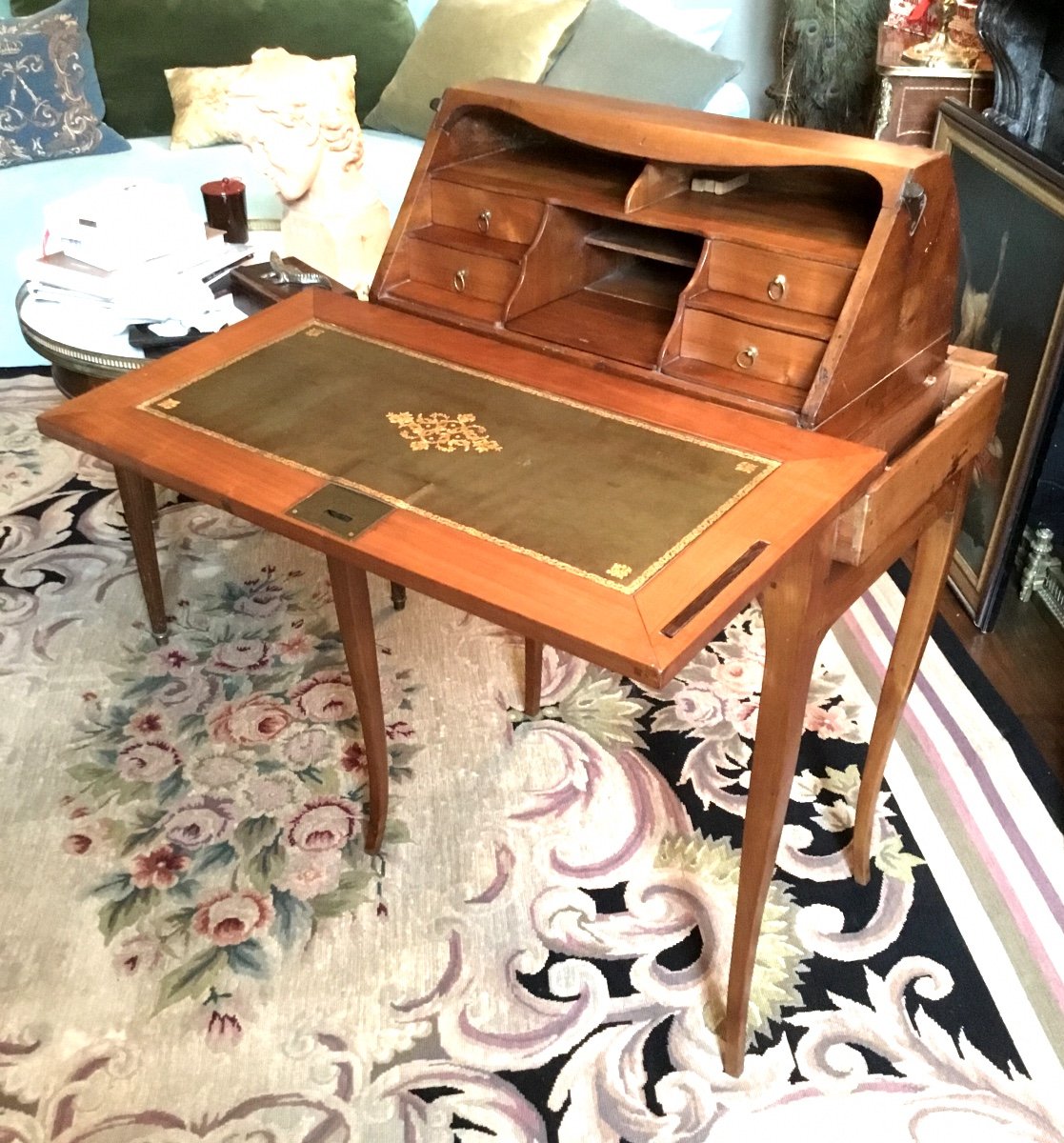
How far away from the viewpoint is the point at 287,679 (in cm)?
201

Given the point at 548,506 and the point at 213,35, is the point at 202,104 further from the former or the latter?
the point at 548,506

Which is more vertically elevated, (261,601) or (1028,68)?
(1028,68)

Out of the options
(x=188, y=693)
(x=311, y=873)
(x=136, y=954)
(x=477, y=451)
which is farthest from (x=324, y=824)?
(x=477, y=451)

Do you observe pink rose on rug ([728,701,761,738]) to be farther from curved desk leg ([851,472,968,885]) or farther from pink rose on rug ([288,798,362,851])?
pink rose on rug ([288,798,362,851])

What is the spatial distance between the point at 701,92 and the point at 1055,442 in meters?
1.48

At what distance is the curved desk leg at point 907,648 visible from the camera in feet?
4.39

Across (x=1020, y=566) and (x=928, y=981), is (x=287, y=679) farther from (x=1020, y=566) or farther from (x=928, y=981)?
(x=1020, y=566)

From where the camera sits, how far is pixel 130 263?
1.83m

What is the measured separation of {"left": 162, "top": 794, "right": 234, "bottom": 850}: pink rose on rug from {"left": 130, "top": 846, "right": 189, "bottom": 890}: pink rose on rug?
0.02m

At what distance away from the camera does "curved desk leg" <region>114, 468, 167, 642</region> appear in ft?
6.34

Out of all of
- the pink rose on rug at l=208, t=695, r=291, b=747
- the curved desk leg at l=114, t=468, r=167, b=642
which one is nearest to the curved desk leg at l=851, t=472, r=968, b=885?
the pink rose on rug at l=208, t=695, r=291, b=747

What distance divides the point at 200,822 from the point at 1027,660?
59.2 inches

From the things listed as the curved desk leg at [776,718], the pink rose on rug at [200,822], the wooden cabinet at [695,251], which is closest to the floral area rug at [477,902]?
the pink rose on rug at [200,822]

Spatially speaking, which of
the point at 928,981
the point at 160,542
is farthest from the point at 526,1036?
the point at 160,542
